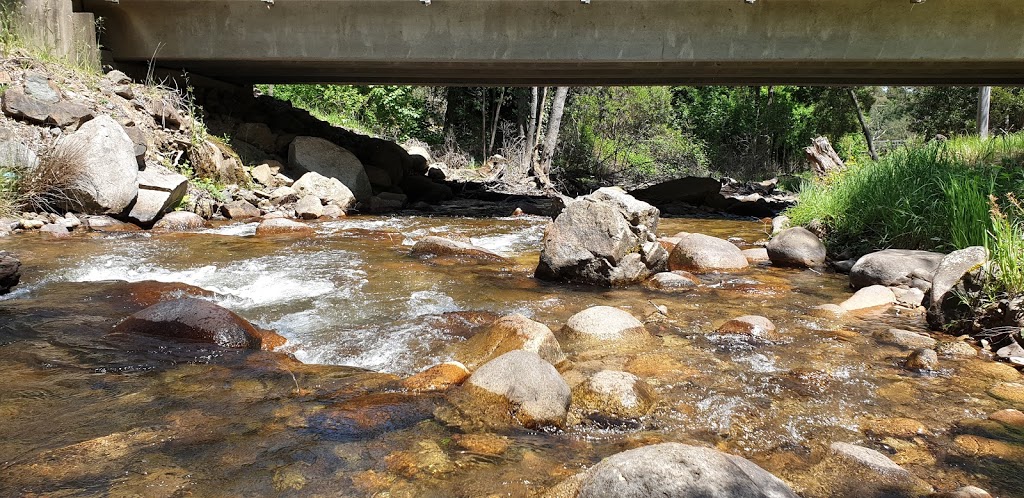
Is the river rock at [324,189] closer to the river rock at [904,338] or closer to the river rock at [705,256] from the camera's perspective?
the river rock at [705,256]

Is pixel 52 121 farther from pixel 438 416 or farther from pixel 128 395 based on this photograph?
pixel 438 416

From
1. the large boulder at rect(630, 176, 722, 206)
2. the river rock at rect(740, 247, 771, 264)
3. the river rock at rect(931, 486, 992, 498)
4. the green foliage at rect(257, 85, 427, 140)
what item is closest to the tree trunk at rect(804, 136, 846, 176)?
the large boulder at rect(630, 176, 722, 206)

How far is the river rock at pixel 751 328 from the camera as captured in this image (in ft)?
16.2

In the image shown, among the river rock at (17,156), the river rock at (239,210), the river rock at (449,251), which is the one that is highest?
the river rock at (17,156)

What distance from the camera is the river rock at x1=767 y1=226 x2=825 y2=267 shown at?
8.02 meters

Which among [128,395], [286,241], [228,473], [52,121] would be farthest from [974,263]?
[52,121]

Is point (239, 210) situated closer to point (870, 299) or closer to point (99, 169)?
point (99, 169)

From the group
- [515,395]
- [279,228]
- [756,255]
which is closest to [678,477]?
[515,395]

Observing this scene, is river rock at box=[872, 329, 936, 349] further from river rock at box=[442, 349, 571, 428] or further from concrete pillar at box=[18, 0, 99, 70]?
concrete pillar at box=[18, 0, 99, 70]

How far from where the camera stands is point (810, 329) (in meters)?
5.22

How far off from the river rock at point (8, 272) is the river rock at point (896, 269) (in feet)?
25.0

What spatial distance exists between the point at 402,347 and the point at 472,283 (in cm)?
217

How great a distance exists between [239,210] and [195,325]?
7526 mm

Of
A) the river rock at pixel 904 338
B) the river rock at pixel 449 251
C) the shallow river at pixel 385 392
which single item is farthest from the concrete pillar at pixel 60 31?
the river rock at pixel 904 338
